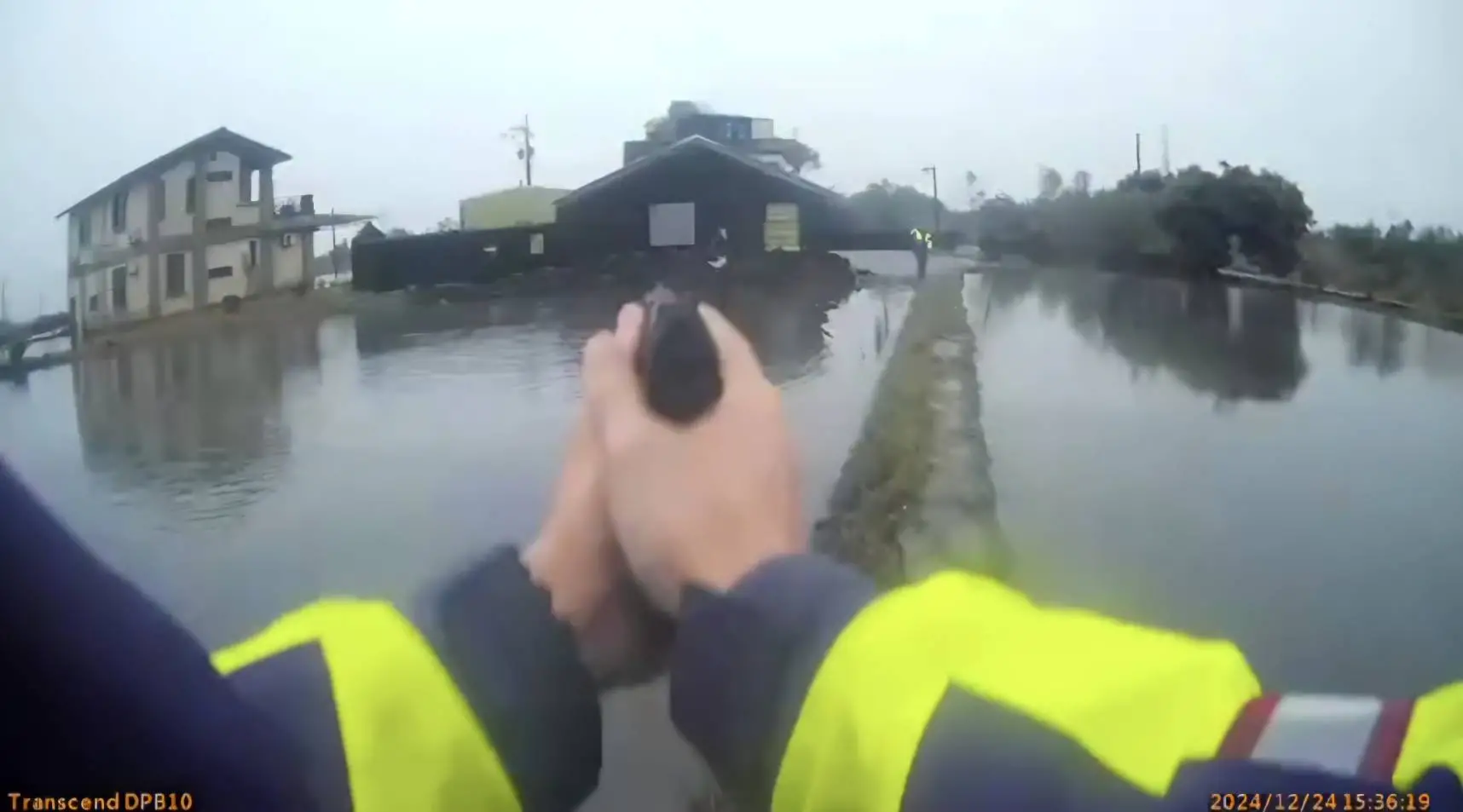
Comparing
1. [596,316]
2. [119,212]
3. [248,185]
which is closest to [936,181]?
[596,316]

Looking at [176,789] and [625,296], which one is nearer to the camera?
[176,789]

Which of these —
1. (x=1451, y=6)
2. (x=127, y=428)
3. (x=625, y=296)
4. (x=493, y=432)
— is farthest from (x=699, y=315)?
(x=1451, y=6)

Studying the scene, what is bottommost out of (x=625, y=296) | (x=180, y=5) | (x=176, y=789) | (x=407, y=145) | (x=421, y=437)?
(x=176, y=789)

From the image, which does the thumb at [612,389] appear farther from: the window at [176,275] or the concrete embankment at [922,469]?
the window at [176,275]

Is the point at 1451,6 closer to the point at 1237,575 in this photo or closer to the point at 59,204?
the point at 1237,575

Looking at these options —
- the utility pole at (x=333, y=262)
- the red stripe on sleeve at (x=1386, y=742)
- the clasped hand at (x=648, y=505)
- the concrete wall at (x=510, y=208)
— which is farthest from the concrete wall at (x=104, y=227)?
the red stripe on sleeve at (x=1386, y=742)

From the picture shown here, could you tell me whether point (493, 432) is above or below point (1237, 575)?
above
